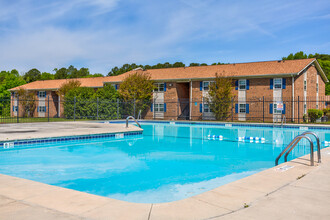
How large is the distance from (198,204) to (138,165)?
436cm

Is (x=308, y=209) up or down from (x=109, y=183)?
up

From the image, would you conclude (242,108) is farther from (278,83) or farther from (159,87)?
(159,87)

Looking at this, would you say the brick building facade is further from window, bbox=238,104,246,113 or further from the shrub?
the shrub

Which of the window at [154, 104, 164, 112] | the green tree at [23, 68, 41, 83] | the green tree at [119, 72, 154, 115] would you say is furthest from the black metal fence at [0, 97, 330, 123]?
the green tree at [23, 68, 41, 83]

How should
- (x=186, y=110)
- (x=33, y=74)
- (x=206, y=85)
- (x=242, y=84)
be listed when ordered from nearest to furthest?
(x=242, y=84)
(x=206, y=85)
(x=186, y=110)
(x=33, y=74)

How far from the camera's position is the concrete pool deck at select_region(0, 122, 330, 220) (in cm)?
279

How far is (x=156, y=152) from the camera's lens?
9.48m

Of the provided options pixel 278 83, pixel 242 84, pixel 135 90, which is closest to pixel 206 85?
pixel 242 84

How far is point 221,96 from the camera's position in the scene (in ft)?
82.4

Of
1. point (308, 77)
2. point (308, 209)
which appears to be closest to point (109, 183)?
point (308, 209)

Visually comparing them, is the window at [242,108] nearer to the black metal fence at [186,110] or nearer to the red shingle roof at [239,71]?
the black metal fence at [186,110]

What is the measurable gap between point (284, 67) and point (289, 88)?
87.4 inches

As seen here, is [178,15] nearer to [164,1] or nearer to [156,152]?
[164,1]

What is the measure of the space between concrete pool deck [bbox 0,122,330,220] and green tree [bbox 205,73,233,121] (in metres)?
21.2
